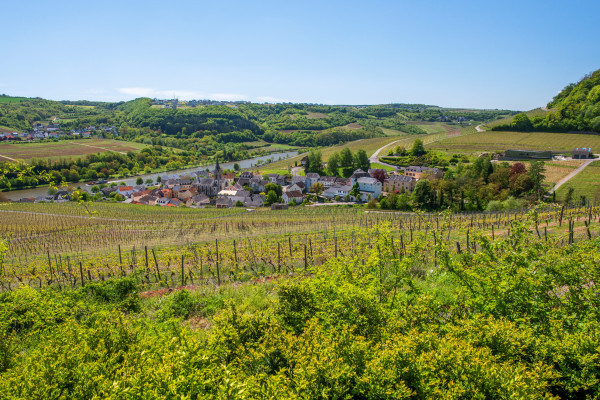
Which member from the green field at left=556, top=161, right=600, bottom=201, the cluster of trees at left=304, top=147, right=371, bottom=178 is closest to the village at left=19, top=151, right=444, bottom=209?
the cluster of trees at left=304, top=147, right=371, bottom=178

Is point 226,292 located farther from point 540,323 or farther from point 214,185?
point 214,185

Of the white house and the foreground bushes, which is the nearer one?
the foreground bushes

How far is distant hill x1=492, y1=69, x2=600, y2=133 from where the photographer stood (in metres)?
84.5

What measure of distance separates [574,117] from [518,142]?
60.4ft

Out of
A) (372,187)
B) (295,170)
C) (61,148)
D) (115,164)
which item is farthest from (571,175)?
(61,148)

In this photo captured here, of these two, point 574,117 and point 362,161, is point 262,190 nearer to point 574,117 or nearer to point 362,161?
point 362,161

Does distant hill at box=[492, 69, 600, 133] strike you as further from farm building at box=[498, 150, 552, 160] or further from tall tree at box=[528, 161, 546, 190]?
tall tree at box=[528, 161, 546, 190]

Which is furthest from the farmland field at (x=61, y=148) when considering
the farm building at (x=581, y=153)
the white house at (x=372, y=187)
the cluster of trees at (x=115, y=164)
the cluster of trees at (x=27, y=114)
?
the farm building at (x=581, y=153)

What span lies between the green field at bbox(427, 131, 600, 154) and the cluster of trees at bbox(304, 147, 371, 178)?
2249 cm

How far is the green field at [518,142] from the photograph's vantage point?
257 feet

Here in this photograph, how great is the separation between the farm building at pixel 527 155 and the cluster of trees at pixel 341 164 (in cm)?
3185

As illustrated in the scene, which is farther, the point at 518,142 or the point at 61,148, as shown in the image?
the point at 61,148

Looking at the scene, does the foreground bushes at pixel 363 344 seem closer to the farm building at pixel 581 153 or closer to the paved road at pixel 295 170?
the farm building at pixel 581 153

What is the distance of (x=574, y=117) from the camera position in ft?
289
